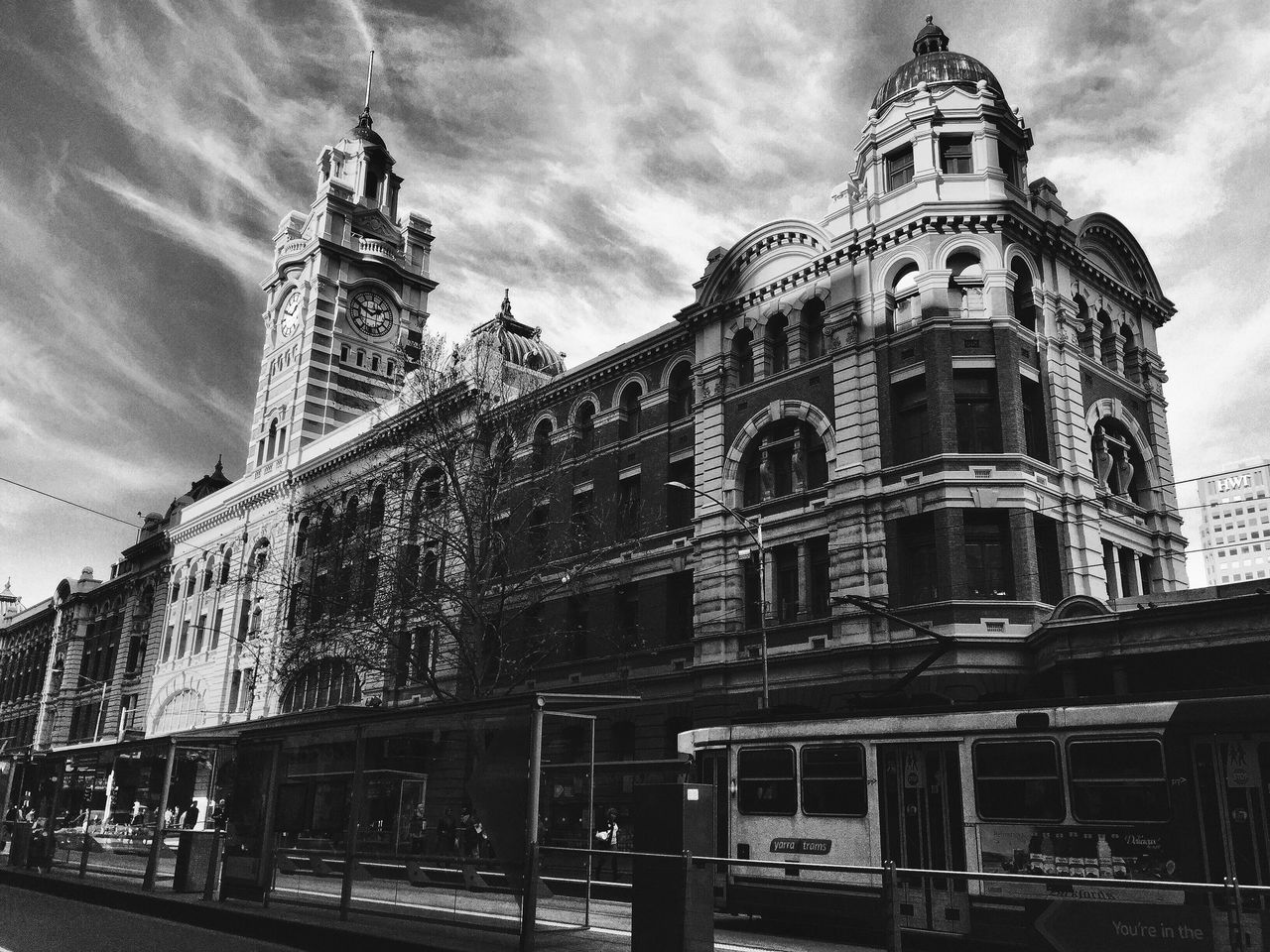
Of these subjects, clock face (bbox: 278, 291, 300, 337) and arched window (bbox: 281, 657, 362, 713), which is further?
clock face (bbox: 278, 291, 300, 337)

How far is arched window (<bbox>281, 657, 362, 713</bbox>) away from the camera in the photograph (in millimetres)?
46375

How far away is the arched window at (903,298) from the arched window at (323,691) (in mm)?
27022

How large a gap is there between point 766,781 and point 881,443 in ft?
46.1

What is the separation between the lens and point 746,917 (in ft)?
61.6

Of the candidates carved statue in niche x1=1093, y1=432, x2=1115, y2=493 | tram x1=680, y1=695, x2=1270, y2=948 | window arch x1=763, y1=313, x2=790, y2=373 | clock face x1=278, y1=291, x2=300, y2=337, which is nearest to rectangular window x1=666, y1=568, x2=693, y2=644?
window arch x1=763, y1=313, x2=790, y2=373

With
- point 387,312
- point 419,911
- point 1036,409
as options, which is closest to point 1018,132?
point 1036,409

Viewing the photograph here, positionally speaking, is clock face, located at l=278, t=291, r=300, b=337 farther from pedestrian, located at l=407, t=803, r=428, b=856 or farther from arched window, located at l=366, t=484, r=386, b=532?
pedestrian, located at l=407, t=803, r=428, b=856

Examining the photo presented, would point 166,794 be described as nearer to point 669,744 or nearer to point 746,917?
point 746,917

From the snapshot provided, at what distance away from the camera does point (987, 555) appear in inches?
1089

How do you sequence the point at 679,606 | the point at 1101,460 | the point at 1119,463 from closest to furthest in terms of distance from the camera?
the point at 1101,460 < the point at 1119,463 < the point at 679,606

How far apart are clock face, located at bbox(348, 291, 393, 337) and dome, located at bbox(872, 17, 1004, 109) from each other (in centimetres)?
3990

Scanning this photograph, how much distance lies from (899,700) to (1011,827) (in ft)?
9.96

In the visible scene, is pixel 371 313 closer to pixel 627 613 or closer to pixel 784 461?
pixel 627 613

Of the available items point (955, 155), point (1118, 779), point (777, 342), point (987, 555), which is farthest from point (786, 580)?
point (1118, 779)
